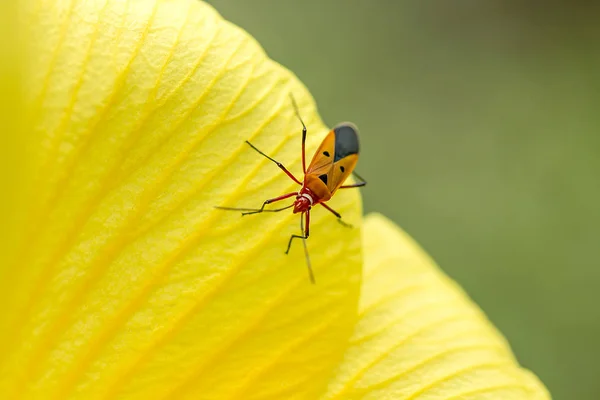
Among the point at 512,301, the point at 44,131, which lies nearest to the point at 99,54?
the point at 44,131

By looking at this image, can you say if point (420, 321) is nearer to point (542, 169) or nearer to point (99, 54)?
point (99, 54)

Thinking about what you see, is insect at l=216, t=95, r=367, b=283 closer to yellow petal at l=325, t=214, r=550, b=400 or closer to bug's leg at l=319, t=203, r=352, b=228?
bug's leg at l=319, t=203, r=352, b=228

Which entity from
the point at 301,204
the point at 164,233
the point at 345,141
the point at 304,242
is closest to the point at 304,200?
the point at 301,204

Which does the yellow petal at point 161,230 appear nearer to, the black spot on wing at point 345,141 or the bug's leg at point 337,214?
the bug's leg at point 337,214

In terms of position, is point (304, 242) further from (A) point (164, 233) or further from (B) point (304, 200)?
(A) point (164, 233)

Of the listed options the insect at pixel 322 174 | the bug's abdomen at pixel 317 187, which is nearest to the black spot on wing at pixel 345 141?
the insect at pixel 322 174

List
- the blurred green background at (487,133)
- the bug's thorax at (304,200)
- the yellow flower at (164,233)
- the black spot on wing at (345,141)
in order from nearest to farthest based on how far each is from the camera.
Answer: the yellow flower at (164,233)
the bug's thorax at (304,200)
the black spot on wing at (345,141)
the blurred green background at (487,133)
